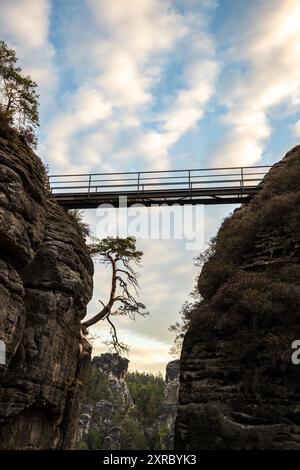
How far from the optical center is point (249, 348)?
37.3ft

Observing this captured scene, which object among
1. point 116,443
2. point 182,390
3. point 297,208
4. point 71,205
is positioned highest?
point 71,205

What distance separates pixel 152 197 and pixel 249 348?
15027mm

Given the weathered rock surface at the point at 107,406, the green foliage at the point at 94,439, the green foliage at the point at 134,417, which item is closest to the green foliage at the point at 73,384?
the green foliage at the point at 134,417

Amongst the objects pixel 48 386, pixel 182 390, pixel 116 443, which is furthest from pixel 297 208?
pixel 116 443

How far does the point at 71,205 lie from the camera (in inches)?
1003

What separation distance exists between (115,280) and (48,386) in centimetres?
990

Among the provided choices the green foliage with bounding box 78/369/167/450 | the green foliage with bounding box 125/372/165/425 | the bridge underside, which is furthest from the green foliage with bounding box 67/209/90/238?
the green foliage with bounding box 125/372/165/425

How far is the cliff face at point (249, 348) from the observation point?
10094mm

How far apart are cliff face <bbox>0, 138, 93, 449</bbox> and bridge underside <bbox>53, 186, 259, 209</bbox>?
2.43 meters

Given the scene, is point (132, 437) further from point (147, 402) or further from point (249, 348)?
point (249, 348)

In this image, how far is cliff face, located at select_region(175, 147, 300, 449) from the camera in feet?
33.1

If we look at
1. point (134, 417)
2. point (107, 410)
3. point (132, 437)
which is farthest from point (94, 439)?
Answer: point (134, 417)

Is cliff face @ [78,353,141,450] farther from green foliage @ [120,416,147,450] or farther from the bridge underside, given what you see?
the bridge underside
